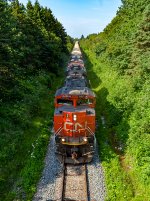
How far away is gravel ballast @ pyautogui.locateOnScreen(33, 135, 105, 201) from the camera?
48.4 ft

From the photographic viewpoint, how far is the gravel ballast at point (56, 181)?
14.8 meters

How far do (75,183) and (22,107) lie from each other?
1075cm

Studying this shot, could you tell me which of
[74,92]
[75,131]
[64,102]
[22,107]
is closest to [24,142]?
[64,102]

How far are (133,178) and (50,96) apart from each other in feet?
59.9

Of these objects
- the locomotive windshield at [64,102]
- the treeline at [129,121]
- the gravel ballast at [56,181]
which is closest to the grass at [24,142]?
the gravel ballast at [56,181]

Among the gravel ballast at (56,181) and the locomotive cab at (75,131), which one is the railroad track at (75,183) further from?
the locomotive cab at (75,131)

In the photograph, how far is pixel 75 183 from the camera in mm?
16000

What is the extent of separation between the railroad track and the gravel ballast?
0.26 m

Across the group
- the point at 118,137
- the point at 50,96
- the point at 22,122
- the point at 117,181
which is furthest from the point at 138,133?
the point at 50,96

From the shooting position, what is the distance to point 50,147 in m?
20.4

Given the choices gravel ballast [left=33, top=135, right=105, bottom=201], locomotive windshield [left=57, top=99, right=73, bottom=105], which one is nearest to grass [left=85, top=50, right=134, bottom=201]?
gravel ballast [left=33, top=135, right=105, bottom=201]

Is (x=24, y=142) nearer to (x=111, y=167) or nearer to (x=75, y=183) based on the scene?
(x=75, y=183)

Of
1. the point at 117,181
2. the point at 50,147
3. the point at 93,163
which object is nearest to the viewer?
the point at 117,181

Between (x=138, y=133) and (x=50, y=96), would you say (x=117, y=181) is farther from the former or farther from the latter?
(x=50, y=96)
